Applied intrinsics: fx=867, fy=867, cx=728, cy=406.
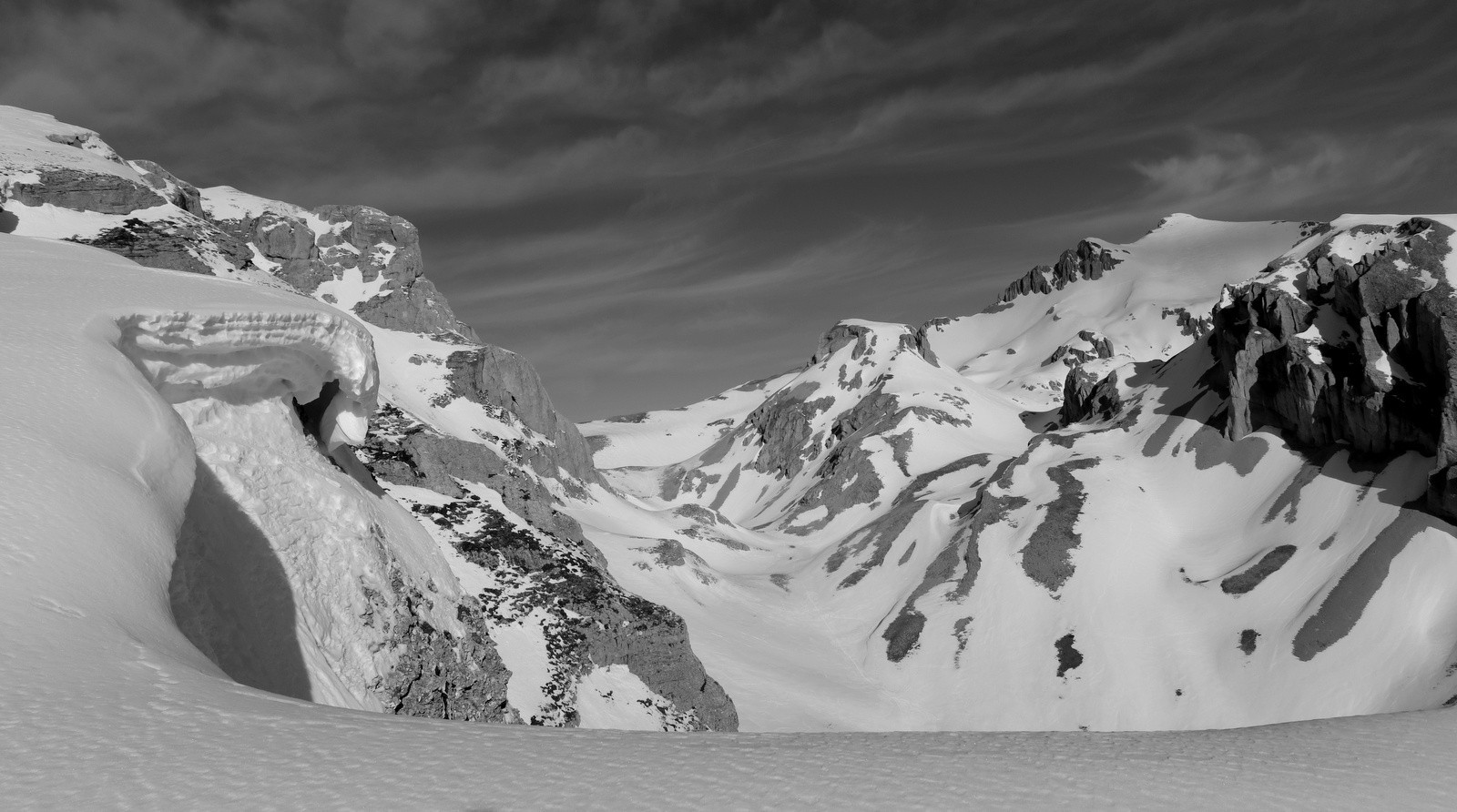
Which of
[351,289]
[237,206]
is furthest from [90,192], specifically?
[237,206]

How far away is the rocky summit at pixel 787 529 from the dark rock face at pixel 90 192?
292 mm

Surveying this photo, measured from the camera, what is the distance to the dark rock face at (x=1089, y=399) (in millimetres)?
146625

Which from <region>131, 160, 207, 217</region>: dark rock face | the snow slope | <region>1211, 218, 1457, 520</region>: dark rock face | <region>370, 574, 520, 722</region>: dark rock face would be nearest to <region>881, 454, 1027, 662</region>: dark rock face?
<region>1211, 218, 1457, 520</region>: dark rock face

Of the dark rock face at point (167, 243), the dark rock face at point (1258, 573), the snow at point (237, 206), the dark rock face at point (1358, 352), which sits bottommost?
the dark rock face at point (1258, 573)

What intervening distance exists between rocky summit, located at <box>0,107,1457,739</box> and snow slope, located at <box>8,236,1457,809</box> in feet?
16.9

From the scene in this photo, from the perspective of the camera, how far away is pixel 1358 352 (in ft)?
335

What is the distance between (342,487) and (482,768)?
17.3 meters

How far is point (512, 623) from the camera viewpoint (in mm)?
46156

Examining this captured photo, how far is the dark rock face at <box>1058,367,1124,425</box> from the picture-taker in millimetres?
146625

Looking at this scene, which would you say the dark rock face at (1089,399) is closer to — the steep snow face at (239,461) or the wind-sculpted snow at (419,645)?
the wind-sculpted snow at (419,645)

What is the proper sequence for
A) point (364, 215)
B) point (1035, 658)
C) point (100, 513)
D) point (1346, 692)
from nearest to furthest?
point (100, 513) < point (1346, 692) < point (1035, 658) < point (364, 215)

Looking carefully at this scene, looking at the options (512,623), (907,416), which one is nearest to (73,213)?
(512,623)

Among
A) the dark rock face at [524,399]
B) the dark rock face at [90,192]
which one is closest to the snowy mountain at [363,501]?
the dark rock face at [90,192]

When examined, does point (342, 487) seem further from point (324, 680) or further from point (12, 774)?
point (12, 774)
